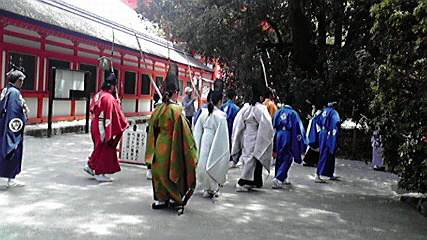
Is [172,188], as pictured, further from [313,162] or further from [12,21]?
[12,21]

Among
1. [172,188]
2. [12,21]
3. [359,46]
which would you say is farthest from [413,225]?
[12,21]

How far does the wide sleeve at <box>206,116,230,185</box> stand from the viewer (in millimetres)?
6598

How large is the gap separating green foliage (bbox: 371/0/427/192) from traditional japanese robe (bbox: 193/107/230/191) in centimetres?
233

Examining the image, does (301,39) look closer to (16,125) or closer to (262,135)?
(262,135)

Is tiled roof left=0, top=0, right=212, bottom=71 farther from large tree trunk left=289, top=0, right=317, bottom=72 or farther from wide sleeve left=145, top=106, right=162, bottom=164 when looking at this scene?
wide sleeve left=145, top=106, right=162, bottom=164

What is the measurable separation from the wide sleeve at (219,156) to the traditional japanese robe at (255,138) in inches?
32.5

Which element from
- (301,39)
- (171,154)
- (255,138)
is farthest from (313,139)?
(171,154)

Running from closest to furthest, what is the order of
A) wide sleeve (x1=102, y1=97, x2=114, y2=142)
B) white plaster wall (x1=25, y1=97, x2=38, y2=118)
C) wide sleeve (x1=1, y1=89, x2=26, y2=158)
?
wide sleeve (x1=1, y1=89, x2=26, y2=158)
wide sleeve (x1=102, y1=97, x2=114, y2=142)
white plaster wall (x1=25, y1=97, x2=38, y2=118)

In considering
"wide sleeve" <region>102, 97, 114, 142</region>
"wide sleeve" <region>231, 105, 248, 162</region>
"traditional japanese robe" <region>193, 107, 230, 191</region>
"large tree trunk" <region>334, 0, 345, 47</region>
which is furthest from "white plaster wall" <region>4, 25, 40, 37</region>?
"large tree trunk" <region>334, 0, 345, 47</region>

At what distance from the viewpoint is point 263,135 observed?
7465 mm

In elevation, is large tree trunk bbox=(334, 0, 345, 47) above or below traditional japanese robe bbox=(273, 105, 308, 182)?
above

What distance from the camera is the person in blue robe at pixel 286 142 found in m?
8.02

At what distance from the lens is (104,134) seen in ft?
24.1

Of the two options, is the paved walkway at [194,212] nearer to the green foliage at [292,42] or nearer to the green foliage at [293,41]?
the green foliage at [293,41]
